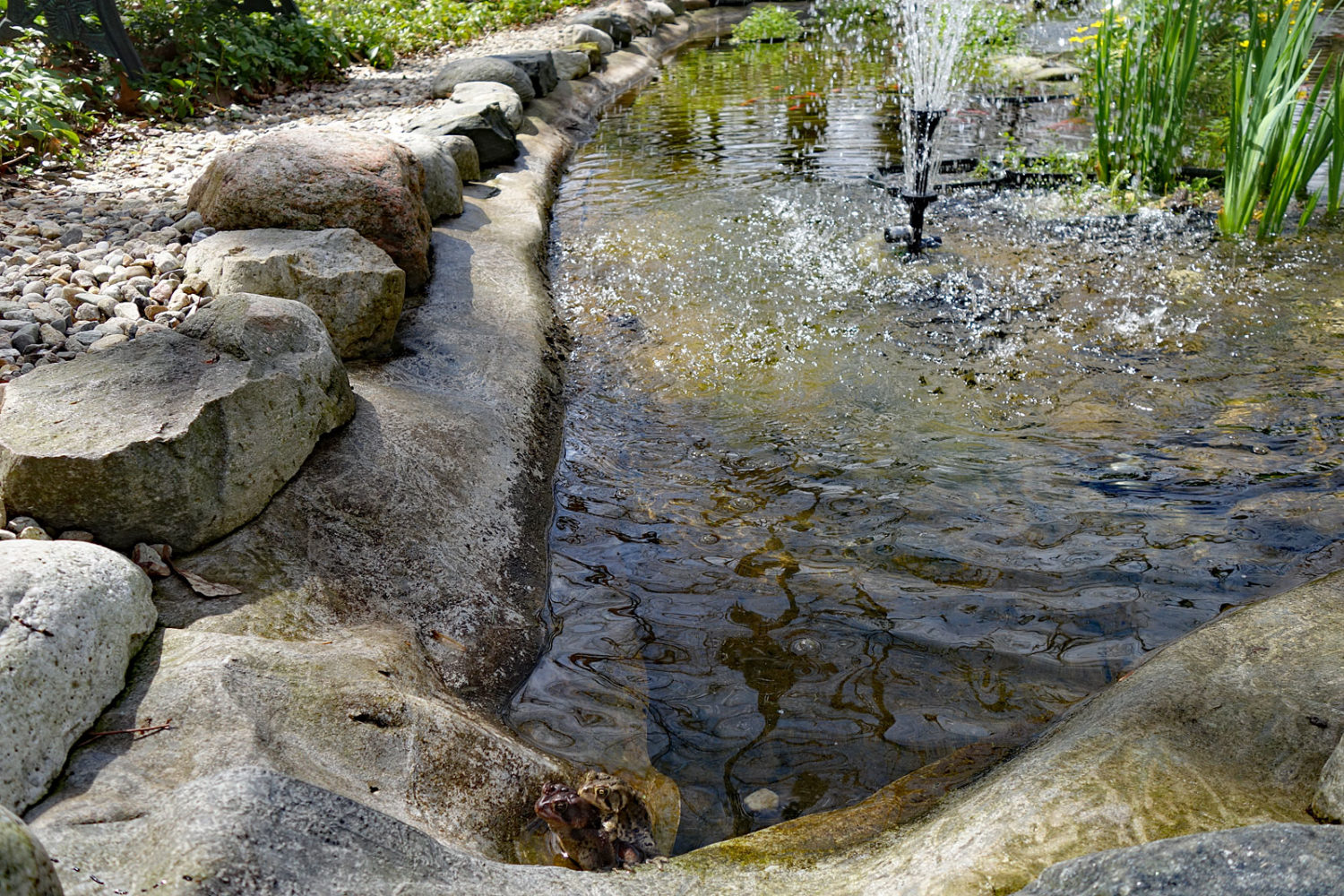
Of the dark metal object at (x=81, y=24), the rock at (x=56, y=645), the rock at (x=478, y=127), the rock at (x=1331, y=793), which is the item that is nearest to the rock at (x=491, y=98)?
the rock at (x=478, y=127)

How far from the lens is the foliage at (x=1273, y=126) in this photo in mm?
4465

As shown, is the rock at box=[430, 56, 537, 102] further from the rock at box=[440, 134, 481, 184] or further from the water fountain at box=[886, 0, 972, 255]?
the water fountain at box=[886, 0, 972, 255]

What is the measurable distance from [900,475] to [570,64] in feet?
28.5

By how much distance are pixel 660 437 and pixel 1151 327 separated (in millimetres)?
2345

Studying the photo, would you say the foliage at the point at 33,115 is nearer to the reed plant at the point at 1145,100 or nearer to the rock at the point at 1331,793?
the reed plant at the point at 1145,100

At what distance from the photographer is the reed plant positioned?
5.11 m

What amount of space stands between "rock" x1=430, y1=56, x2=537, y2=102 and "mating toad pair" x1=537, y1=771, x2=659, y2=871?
7.44m

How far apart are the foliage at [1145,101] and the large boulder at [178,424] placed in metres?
4.75

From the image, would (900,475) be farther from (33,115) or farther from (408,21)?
(408,21)

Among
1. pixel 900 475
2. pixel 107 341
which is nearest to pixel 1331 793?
pixel 900 475

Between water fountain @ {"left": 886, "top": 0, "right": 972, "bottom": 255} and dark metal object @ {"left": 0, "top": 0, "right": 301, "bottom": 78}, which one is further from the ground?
dark metal object @ {"left": 0, "top": 0, "right": 301, "bottom": 78}

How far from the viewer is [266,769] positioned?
157 cm

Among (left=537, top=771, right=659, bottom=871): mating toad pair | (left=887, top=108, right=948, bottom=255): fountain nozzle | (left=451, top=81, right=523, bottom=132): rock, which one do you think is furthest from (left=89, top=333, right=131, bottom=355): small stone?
(left=451, top=81, right=523, bottom=132): rock

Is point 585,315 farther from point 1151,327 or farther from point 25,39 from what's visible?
point 25,39
